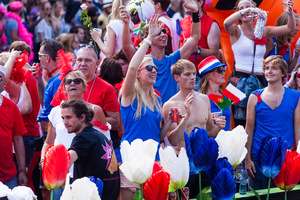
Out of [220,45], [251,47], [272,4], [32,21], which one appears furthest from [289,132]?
[32,21]

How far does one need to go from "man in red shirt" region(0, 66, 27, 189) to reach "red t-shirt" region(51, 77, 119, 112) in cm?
38

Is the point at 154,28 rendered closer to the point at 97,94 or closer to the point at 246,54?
the point at 97,94

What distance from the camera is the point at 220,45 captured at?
6086mm

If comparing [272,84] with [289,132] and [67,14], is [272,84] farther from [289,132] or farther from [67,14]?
[67,14]

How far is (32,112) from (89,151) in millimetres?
2057

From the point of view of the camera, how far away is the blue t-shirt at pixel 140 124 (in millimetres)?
4207

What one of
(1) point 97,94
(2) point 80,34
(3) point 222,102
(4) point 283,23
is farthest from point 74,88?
(2) point 80,34

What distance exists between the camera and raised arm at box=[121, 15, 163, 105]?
4055 mm

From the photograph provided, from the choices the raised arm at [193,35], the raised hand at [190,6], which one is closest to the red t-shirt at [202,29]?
the raised arm at [193,35]

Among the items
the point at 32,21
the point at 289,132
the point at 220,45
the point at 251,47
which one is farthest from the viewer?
the point at 32,21

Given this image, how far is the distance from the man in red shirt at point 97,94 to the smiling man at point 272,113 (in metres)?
1.36

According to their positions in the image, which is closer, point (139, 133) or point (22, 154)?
point (139, 133)

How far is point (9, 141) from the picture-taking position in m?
4.53

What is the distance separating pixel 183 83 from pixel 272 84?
39.3 inches
